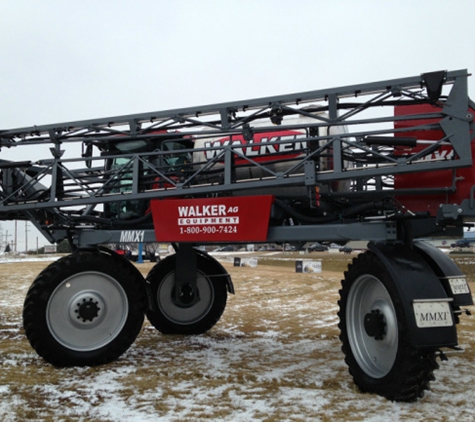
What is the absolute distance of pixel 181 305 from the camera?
8.43 m

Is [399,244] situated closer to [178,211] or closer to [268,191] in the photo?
[268,191]

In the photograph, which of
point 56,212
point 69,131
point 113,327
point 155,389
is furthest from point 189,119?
point 155,389

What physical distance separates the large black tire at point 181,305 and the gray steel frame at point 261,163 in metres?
1.70

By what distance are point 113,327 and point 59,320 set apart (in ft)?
2.26

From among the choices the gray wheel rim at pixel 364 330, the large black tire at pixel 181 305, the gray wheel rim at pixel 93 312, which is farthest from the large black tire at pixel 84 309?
the gray wheel rim at pixel 364 330

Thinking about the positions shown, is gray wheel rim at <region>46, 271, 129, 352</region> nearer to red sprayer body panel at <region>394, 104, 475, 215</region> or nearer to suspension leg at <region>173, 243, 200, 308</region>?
suspension leg at <region>173, 243, 200, 308</region>

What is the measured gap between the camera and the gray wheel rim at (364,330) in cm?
504

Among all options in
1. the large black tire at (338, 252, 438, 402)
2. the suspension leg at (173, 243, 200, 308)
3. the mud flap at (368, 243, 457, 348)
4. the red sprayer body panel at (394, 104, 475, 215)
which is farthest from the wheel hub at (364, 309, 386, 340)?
the suspension leg at (173, 243, 200, 308)

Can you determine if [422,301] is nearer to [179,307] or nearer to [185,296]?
[185,296]

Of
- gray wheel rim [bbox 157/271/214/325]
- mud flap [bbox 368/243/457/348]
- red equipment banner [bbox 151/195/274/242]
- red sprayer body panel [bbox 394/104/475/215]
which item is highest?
red sprayer body panel [bbox 394/104/475/215]

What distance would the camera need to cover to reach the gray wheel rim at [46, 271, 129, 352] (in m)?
6.26

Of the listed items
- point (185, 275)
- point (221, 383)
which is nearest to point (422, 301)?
point (221, 383)

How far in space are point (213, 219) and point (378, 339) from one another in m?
2.36

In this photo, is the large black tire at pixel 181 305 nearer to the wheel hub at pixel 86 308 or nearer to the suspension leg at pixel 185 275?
the suspension leg at pixel 185 275
